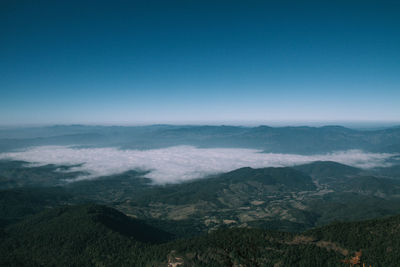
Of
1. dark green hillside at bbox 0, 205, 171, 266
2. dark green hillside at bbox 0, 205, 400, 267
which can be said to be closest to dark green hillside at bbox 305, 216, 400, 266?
dark green hillside at bbox 0, 205, 400, 267

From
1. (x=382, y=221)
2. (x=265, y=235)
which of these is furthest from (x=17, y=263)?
(x=382, y=221)

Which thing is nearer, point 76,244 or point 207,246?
point 207,246

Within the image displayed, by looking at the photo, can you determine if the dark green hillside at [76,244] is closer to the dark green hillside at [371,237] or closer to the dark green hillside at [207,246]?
the dark green hillside at [207,246]

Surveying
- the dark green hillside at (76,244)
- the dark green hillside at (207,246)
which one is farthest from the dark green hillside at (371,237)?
the dark green hillside at (76,244)

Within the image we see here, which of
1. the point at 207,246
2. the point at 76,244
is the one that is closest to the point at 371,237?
the point at 207,246

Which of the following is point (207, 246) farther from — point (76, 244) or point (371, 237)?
point (76, 244)

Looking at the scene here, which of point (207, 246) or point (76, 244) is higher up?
point (207, 246)

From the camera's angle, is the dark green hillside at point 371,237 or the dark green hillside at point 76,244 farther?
the dark green hillside at point 76,244

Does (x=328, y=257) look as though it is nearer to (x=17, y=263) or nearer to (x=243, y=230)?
(x=243, y=230)

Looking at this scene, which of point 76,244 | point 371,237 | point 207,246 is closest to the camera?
point 371,237
